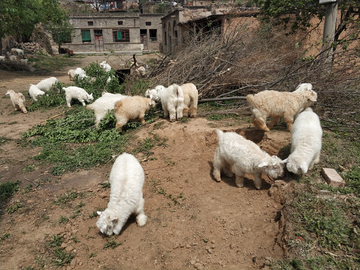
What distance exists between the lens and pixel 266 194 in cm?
477

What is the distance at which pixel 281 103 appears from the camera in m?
6.25

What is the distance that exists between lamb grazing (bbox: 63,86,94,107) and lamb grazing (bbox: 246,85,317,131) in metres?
8.10

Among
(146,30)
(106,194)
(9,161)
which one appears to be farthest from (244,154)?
(146,30)

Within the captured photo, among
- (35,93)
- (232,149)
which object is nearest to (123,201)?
(232,149)

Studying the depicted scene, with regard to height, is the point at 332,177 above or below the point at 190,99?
below

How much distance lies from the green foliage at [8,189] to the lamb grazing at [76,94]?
250 inches

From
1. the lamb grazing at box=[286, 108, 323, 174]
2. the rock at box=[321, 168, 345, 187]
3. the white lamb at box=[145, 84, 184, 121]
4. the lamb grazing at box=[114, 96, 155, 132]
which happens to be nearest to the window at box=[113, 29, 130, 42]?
the white lamb at box=[145, 84, 184, 121]

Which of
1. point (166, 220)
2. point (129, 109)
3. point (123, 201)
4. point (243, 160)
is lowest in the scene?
point (166, 220)

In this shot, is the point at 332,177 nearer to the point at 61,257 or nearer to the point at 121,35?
the point at 61,257

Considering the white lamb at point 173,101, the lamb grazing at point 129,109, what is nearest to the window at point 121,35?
the white lamb at point 173,101

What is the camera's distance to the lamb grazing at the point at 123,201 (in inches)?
159

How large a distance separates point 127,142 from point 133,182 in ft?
10.0

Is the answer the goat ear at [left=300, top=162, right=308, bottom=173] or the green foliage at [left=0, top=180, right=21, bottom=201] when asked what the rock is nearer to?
the goat ear at [left=300, top=162, right=308, bottom=173]

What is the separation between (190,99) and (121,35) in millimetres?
37630
